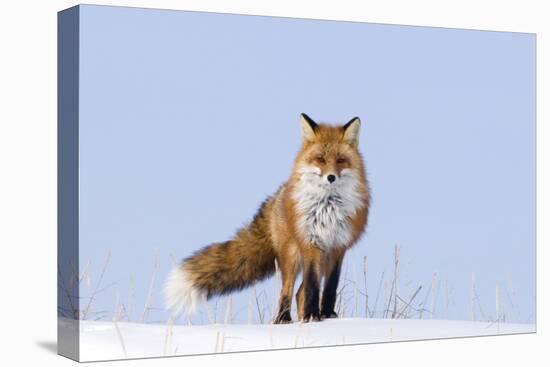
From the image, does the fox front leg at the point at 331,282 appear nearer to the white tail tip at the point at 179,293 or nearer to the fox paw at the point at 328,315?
the fox paw at the point at 328,315

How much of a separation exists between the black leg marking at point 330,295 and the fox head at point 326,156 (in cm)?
74

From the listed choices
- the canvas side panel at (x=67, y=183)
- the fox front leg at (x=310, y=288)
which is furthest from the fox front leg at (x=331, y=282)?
the canvas side panel at (x=67, y=183)

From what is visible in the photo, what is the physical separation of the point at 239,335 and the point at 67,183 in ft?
5.84

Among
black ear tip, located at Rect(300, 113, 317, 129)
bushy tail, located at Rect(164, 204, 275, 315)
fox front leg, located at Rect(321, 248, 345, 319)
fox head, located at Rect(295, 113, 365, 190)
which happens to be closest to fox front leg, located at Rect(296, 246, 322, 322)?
fox front leg, located at Rect(321, 248, 345, 319)

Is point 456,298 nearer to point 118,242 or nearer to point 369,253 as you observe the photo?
point 369,253

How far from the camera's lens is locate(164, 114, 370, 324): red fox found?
10961 millimetres

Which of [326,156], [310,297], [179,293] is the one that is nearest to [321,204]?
[326,156]

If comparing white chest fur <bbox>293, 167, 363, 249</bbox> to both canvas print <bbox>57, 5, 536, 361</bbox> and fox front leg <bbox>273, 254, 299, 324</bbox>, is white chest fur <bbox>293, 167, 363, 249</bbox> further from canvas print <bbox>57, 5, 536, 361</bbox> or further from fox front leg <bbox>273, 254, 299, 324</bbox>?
fox front leg <bbox>273, 254, 299, 324</bbox>

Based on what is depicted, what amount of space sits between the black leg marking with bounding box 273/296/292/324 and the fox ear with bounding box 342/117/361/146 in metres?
1.38

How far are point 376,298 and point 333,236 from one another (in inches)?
30.4

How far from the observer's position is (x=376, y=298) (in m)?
11.5

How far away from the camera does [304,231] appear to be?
11016 mm

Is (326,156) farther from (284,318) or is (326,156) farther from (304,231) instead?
(284,318)

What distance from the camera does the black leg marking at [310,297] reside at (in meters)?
11.0
